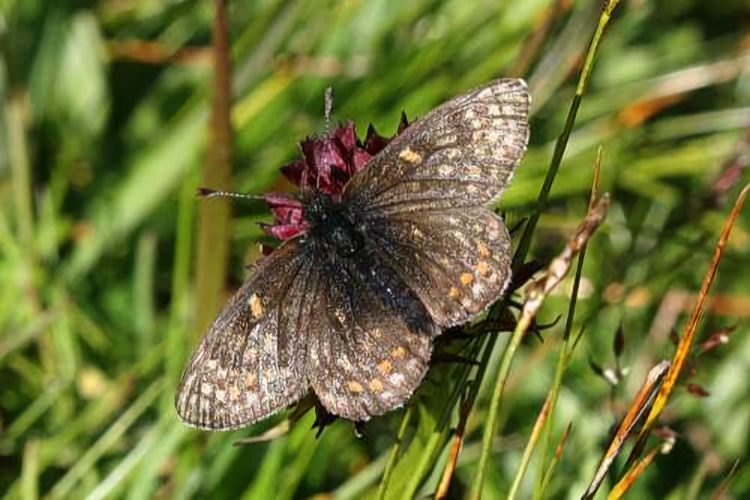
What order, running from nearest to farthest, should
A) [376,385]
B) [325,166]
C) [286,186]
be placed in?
[376,385], [325,166], [286,186]

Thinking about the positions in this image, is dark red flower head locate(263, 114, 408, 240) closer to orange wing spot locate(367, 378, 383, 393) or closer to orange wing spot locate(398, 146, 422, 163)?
orange wing spot locate(398, 146, 422, 163)

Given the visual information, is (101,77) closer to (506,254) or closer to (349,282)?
(349,282)

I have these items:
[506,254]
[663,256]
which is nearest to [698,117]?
[663,256]

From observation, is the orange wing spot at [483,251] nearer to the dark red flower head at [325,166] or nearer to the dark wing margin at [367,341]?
the dark wing margin at [367,341]

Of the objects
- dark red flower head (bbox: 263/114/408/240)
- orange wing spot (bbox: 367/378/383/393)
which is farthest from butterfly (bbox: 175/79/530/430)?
dark red flower head (bbox: 263/114/408/240)

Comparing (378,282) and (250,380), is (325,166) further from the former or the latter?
(250,380)

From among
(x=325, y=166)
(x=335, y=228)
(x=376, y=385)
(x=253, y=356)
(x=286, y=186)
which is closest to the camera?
(x=376, y=385)

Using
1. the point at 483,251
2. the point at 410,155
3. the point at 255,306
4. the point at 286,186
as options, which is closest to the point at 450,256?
the point at 483,251
